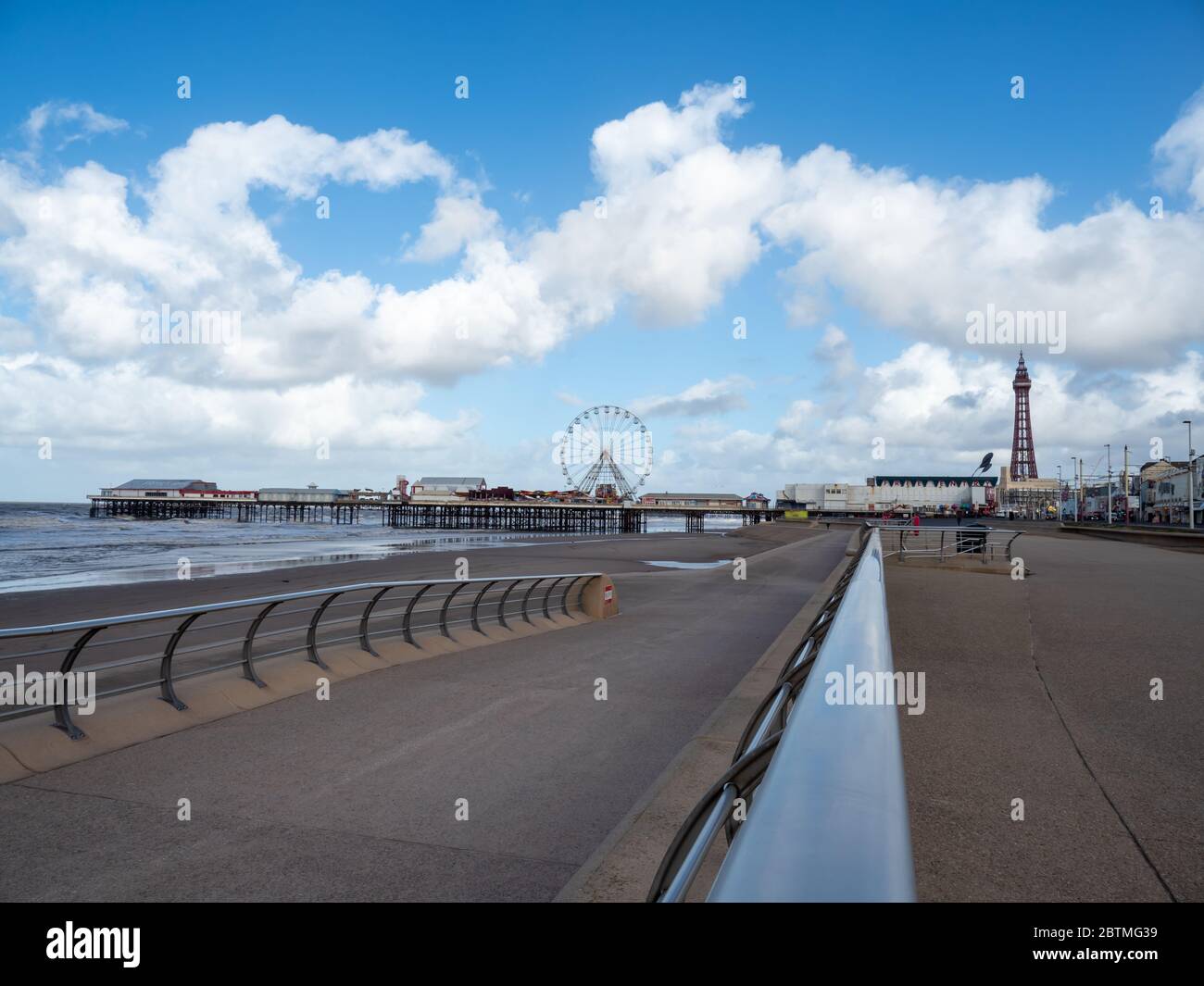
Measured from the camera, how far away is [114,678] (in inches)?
413

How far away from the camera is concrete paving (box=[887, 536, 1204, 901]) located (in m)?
4.21

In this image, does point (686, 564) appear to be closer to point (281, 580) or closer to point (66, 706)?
point (281, 580)

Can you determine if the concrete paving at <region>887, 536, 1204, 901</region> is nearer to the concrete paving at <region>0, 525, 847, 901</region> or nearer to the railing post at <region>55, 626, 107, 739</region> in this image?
the concrete paving at <region>0, 525, 847, 901</region>

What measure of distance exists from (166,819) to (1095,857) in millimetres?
5596

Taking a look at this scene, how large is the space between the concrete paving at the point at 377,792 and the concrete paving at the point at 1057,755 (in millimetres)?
2210

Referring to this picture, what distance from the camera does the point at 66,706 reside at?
23.7 feet

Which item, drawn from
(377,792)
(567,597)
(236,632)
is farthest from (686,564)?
(377,792)

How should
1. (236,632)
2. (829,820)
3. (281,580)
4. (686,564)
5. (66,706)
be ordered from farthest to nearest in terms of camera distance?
(686,564) → (281,580) → (236,632) → (66,706) → (829,820)

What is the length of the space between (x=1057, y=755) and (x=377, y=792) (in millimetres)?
5024

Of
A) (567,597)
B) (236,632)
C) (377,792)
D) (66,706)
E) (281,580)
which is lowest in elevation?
(281,580)

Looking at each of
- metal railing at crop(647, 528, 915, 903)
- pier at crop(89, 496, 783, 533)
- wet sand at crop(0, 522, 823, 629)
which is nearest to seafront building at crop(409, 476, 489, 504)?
pier at crop(89, 496, 783, 533)

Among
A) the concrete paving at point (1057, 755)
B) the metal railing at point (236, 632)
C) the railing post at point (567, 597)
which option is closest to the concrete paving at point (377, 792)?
the metal railing at point (236, 632)

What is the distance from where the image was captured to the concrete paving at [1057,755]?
13.8ft
